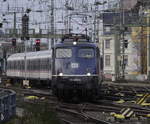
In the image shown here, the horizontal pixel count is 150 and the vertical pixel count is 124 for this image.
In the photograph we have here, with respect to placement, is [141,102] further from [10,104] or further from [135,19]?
[135,19]

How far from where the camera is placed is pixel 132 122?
1499 centimetres

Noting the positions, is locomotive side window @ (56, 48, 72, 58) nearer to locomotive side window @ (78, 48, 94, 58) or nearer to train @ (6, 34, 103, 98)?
train @ (6, 34, 103, 98)

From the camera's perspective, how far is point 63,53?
21719mm

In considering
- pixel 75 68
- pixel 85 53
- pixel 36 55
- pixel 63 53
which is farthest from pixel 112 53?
pixel 75 68

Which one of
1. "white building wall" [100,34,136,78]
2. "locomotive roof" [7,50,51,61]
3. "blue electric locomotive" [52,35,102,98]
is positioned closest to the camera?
"blue electric locomotive" [52,35,102,98]

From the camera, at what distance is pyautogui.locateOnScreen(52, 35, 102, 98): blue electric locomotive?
68.5 feet

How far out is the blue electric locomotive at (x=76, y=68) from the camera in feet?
68.5

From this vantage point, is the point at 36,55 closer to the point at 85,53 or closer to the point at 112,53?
the point at 85,53

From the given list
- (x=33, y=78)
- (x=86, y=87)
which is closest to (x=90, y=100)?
(x=86, y=87)

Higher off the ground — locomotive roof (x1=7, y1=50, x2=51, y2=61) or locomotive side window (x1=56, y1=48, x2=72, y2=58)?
locomotive side window (x1=56, y1=48, x2=72, y2=58)

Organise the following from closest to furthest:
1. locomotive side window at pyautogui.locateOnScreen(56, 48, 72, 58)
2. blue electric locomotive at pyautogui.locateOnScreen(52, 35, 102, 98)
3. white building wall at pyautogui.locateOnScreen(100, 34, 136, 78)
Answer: blue electric locomotive at pyautogui.locateOnScreen(52, 35, 102, 98), locomotive side window at pyautogui.locateOnScreen(56, 48, 72, 58), white building wall at pyautogui.locateOnScreen(100, 34, 136, 78)

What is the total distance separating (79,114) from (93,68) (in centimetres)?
480

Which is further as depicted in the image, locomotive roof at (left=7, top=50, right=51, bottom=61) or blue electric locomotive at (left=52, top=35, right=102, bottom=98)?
locomotive roof at (left=7, top=50, right=51, bottom=61)

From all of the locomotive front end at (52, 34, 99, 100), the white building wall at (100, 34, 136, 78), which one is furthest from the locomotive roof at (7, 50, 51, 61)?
the white building wall at (100, 34, 136, 78)
